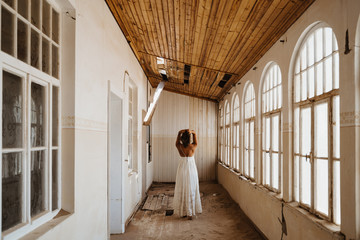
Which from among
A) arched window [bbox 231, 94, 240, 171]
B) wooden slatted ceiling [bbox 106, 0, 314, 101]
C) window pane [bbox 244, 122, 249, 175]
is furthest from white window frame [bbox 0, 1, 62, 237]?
arched window [bbox 231, 94, 240, 171]

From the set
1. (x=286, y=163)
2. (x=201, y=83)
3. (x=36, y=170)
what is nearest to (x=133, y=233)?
(x=286, y=163)

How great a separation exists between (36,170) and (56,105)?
0.65 metres

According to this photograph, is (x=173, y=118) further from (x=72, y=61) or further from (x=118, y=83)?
(x=72, y=61)

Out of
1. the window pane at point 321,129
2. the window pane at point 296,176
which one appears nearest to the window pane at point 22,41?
the window pane at point 321,129

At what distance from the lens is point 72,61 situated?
2803mm

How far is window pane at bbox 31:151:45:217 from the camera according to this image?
231 centimetres

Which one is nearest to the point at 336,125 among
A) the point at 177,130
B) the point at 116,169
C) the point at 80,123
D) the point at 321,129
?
the point at 321,129

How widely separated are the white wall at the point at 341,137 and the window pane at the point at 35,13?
2631 millimetres

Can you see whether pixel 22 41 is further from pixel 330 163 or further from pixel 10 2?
pixel 330 163

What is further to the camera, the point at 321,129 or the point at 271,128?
the point at 271,128

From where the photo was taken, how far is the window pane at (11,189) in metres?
1.91

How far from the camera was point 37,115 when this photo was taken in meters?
2.37

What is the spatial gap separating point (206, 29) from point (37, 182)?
3263 millimetres

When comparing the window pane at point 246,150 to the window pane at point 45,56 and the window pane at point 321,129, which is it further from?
the window pane at point 45,56
